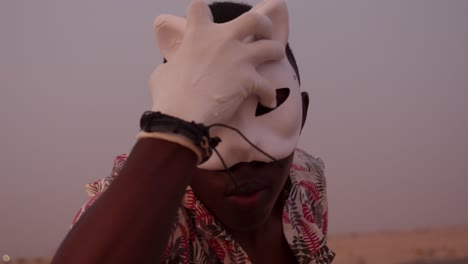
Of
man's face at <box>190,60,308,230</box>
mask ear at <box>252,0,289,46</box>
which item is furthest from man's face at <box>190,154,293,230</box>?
mask ear at <box>252,0,289,46</box>

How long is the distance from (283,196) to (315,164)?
0.75 ft

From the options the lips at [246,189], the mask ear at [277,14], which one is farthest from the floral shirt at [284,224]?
the mask ear at [277,14]

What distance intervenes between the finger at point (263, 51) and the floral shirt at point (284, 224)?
29 centimetres

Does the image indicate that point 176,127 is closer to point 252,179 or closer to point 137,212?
point 137,212

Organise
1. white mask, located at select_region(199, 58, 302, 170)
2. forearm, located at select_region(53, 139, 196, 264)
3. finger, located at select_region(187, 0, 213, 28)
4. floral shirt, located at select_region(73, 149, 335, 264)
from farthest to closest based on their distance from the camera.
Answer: floral shirt, located at select_region(73, 149, 335, 264)
white mask, located at select_region(199, 58, 302, 170)
finger, located at select_region(187, 0, 213, 28)
forearm, located at select_region(53, 139, 196, 264)

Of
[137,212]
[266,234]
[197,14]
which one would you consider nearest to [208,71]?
[197,14]

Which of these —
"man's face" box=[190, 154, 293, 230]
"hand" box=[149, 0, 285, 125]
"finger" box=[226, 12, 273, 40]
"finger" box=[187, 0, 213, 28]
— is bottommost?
"man's face" box=[190, 154, 293, 230]

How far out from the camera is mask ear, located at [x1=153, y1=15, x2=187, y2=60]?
0.81 metres

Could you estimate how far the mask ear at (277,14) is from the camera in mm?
868

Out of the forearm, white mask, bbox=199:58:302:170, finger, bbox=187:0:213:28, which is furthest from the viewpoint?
white mask, bbox=199:58:302:170

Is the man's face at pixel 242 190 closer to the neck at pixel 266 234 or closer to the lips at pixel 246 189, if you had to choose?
the lips at pixel 246 189

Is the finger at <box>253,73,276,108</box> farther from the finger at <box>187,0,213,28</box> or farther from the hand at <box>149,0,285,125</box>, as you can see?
the finger at <box>187,0,213,28</box>

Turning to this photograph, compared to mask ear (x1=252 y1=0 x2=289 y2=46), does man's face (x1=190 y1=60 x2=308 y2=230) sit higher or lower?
lower

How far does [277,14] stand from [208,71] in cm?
30
